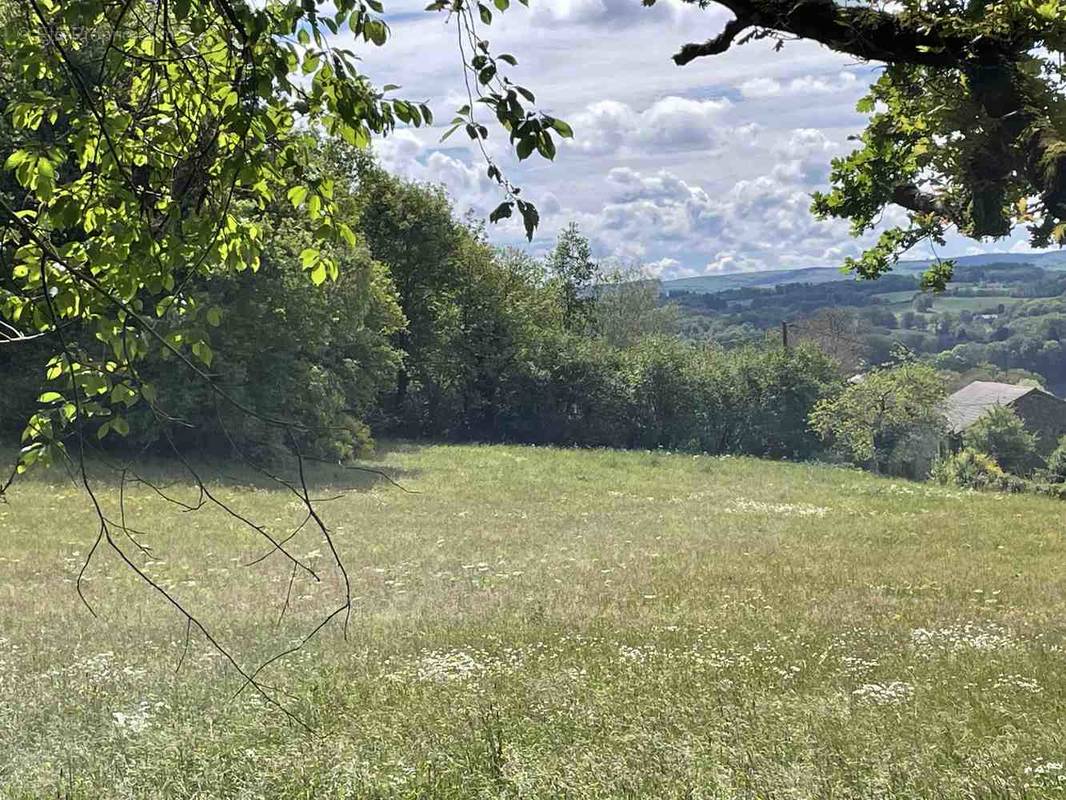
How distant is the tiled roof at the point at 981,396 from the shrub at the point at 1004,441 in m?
10.9

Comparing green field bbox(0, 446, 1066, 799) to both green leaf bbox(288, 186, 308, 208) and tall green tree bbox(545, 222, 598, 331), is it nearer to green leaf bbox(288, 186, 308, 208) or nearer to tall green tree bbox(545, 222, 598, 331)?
green leaf bbox(288, 186, 308, 208)

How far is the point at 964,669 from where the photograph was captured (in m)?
7.64

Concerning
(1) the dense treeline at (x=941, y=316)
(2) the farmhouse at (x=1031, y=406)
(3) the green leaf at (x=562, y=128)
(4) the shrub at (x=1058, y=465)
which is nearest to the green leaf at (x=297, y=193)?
(3) the green leaf at (x=562, y=128)

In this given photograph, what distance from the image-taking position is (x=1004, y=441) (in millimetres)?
53188

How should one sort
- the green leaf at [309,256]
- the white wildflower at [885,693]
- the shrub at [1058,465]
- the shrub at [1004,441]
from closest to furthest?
the green leaf at [309,256]
the white wildflower at [885,693]
the shrub at [1058,465]
the shrub at [1004,441]

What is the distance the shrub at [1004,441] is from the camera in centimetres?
5300

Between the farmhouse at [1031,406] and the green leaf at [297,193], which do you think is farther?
the farmhouse at [1031,406]

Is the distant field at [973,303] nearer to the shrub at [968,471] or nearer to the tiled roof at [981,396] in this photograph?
the tiled roof at [981,396]

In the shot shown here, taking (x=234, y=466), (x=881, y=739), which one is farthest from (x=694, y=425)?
(x=881, y=739)

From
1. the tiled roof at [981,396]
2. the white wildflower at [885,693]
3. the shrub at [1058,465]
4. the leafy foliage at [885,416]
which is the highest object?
the white wildflower at [885,693]

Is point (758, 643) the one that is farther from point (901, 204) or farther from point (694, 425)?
point (694, 425)

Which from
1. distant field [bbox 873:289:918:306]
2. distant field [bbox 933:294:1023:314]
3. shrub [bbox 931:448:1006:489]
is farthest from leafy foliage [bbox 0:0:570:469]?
distant field [bbox 933:294:1023:314]

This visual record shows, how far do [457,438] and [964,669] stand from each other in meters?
37.5

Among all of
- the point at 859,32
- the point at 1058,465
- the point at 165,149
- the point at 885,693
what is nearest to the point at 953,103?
the point at 859,32
